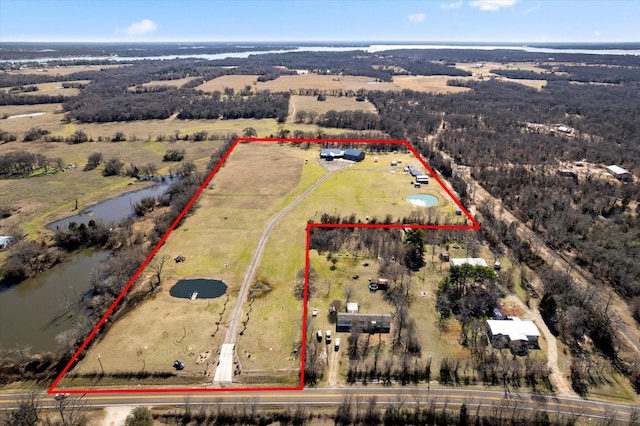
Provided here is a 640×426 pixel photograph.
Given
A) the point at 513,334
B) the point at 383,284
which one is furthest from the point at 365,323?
the point at 513,334

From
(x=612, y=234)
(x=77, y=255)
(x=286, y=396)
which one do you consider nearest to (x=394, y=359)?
(x=286, y=396)

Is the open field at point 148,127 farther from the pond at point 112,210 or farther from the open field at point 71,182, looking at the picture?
the pond at point 112,210

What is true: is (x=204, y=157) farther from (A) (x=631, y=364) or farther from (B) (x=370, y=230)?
(A) (x=631, y=364)

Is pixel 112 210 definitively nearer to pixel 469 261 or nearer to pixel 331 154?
pixel 331 154

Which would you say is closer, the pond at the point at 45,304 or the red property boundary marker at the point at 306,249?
the red property boundary marker at the point at 306,249

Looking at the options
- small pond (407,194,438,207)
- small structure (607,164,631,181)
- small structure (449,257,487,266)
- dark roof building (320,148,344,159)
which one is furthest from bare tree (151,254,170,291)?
small structure (607,164,631,181)

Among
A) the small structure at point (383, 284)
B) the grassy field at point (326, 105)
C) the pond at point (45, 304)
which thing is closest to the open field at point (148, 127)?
the grassy field at point (326, 105)
